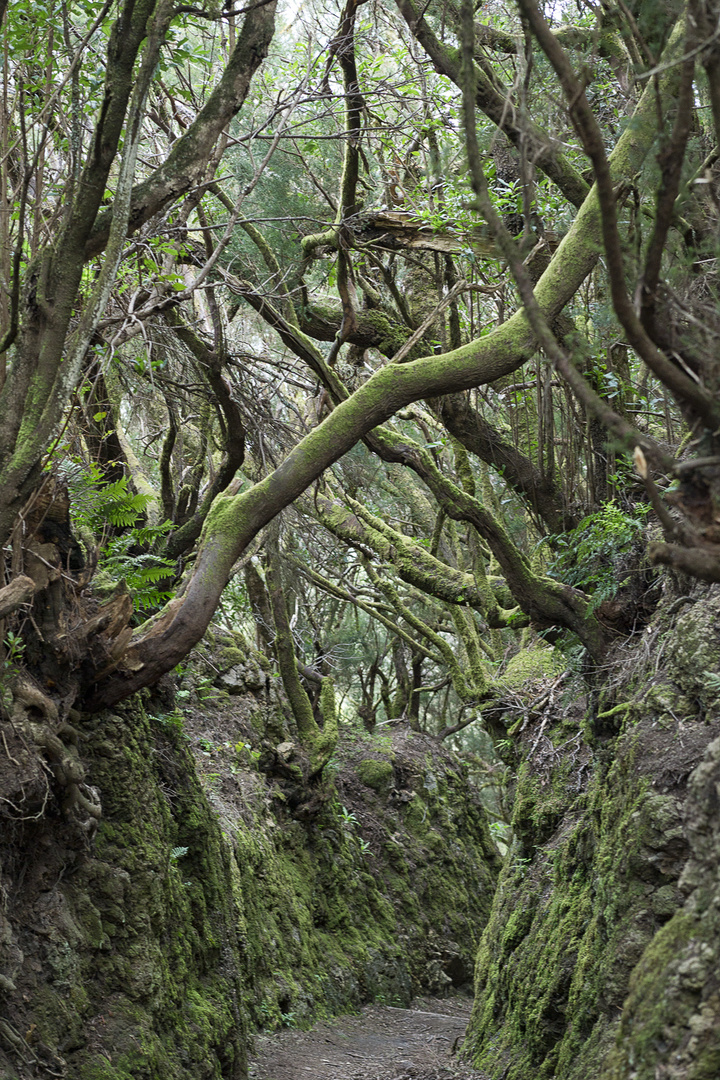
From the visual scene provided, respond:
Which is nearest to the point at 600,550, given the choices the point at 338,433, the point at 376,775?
the point at 338,433

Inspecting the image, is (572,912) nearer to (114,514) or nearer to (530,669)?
(530,669)

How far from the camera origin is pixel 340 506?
11.0 m

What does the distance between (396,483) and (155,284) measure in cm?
810

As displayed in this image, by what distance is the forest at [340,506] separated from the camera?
2.71 meters

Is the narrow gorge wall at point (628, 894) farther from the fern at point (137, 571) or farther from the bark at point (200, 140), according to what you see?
the bark at point (200, 140)

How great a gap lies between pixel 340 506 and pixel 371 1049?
602 cm

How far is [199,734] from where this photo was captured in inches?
391

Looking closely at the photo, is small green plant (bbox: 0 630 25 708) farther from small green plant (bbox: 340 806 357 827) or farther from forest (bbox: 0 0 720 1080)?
small green plant (bbox: 340 806 357 827)

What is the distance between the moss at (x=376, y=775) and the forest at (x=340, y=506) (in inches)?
113

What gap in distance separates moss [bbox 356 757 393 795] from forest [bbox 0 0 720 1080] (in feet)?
9.39

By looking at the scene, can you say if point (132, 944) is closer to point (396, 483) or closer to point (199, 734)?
point (199, 734)

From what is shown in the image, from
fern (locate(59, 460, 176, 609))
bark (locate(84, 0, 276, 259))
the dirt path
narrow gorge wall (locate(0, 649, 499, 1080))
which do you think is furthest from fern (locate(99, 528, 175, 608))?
the dirt path

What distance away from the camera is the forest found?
2.71m

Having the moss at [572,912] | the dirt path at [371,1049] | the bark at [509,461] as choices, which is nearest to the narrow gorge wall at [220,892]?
the dirt path at [371,1049]
